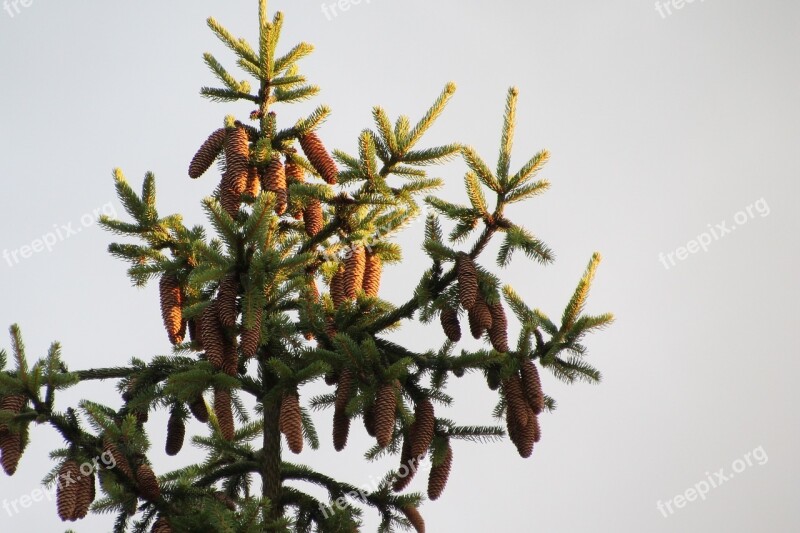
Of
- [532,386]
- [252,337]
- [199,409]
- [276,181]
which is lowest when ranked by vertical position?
[532,386]

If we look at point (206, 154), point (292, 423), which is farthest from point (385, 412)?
point (206, 154)

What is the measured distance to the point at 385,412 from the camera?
7910 millimetres

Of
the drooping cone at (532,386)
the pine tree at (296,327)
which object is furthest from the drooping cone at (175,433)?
the drooping cone at (532,386)

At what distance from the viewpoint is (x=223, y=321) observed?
7613 mm

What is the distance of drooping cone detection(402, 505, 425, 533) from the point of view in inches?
359

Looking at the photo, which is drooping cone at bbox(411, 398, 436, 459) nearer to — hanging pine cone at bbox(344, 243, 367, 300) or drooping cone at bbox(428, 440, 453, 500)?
drooping cone at bbox(428, 440, 453, 500)

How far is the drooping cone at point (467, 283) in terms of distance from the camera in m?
7.87

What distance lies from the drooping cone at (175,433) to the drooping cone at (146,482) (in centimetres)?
130

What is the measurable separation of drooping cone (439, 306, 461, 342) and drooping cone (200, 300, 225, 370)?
1690 mm

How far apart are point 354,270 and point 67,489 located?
9.30 feet

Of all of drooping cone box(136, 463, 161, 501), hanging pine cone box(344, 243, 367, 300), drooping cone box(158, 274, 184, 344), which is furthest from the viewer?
hanging pine cone box(344, 243, 367, 300)

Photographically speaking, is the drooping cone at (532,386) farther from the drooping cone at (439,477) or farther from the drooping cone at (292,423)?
the drooping cone at (292,423)

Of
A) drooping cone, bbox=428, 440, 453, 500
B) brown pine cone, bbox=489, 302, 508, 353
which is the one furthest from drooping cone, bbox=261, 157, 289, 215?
drooping cone, bbox=428, 440, 453, 500

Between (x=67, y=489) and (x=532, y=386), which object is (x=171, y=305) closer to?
(x=67, y=489)
